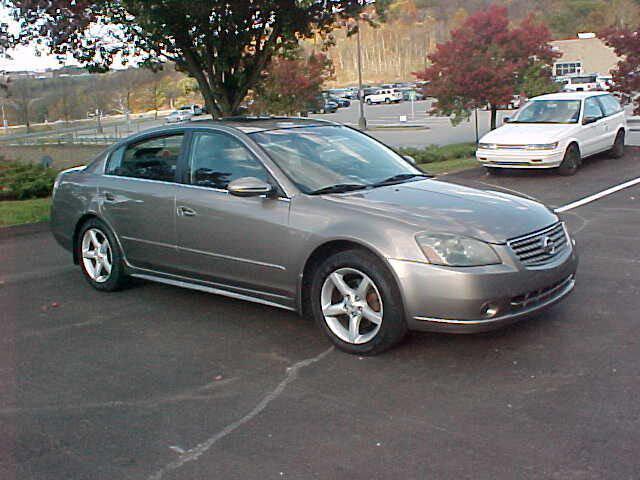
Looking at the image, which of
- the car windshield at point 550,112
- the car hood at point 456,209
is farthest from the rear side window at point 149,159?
the car windshield at point 550,112

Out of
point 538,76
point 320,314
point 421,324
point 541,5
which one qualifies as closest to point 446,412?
point 421,324

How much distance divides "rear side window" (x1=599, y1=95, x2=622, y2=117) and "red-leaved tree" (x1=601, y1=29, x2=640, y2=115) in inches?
123

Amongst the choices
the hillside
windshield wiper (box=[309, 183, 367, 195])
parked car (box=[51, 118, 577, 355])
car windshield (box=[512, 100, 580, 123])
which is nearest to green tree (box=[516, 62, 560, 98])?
car windshield (box=[512, 100, 580, 123])

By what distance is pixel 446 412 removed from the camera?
427 centimetres

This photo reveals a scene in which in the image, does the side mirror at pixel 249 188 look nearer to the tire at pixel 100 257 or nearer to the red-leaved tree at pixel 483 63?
the tire at pixel 100 257

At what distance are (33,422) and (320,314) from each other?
1987mm

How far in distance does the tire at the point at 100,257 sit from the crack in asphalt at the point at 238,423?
8.04ft

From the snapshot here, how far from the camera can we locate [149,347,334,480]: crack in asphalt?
376 centimetres

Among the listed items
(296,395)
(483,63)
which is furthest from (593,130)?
(296,395)

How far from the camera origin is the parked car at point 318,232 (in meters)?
4.98

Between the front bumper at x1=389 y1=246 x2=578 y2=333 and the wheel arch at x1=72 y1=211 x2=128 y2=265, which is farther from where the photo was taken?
the wheel arch at x1=72 y1=211 x2=128 y2=265

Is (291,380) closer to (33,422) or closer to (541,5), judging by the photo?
(33,422)

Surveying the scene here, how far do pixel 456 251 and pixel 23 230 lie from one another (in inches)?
286

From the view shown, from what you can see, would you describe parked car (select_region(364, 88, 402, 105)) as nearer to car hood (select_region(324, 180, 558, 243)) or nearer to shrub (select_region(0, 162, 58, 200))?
shrub (select_region(0, 162, 58, 200))
